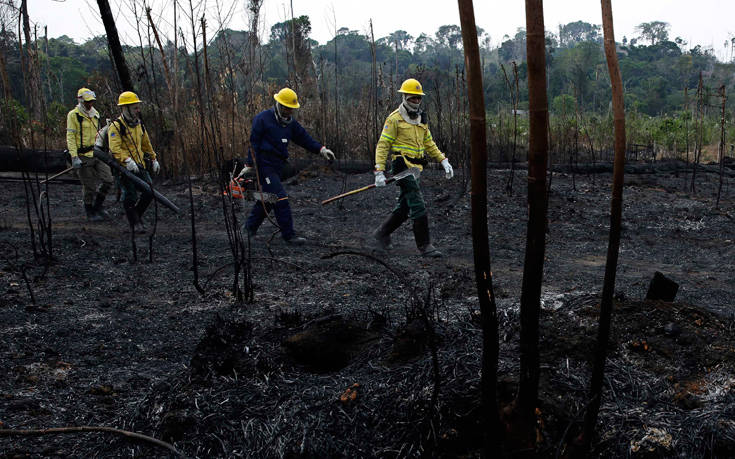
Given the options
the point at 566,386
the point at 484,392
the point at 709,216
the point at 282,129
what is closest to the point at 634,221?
the point at 709,216

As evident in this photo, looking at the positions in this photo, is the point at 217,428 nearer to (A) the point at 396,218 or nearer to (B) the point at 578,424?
(B) the point at 578,424

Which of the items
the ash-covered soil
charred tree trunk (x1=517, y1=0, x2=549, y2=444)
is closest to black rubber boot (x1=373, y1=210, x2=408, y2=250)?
the ash-covered soil

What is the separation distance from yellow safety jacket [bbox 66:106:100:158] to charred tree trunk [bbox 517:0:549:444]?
688 cm

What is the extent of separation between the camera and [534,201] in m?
1.58

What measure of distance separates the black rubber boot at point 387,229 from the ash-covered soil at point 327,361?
29.6 inches

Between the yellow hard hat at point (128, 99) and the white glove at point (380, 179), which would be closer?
the white glove at point (380, 179)

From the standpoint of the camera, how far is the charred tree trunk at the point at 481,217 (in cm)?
150

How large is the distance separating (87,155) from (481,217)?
7157 millimetres

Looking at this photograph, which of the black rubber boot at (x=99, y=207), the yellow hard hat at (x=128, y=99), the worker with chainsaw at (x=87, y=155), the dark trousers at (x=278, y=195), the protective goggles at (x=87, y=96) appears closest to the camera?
the dark trousers at (x=278, y=195)

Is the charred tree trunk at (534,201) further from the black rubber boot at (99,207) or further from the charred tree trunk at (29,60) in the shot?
the black rubber boot at (99,207)

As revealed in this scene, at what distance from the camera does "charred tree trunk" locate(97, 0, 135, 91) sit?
731cm

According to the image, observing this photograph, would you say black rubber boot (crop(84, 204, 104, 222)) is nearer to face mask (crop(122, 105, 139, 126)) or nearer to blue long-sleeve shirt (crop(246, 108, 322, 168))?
face mask (crop(122, 105, 139, 126))

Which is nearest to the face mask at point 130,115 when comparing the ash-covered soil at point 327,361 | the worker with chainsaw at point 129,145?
the worker with chainsaw at point 129,145

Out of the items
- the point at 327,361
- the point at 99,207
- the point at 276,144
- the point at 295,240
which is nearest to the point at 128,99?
the point at 276,144
